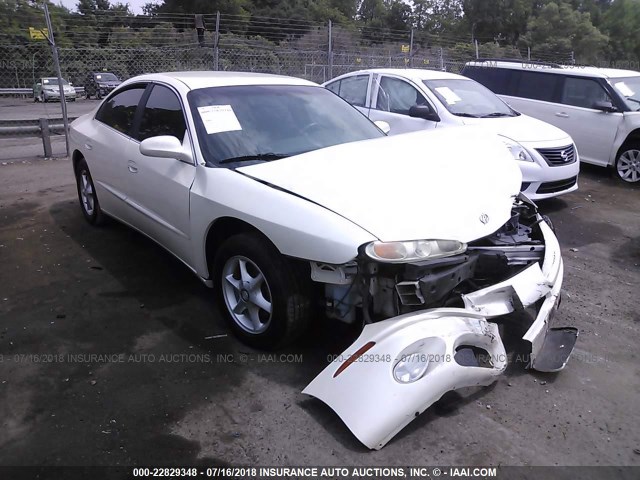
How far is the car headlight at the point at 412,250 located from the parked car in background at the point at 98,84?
21.2 metres

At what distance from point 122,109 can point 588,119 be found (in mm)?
7110

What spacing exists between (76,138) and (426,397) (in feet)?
14.8

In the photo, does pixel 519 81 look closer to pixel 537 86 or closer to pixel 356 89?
pixel 537 86

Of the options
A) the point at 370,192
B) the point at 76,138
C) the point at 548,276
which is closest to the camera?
the point at 370,192

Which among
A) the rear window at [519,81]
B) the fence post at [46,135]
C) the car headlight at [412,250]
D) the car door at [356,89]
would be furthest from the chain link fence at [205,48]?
the car headlight at [412,250]

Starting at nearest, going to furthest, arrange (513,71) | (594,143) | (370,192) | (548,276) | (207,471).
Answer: (207,471) → (370,192) → (548,276) → (594,143) → (513,71)

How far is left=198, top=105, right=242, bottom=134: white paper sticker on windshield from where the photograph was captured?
3.46 metres

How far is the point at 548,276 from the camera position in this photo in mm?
3041

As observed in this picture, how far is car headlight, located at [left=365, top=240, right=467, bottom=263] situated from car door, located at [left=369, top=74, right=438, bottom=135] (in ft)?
14.2

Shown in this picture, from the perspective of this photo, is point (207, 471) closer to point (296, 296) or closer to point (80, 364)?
point (296, 296)

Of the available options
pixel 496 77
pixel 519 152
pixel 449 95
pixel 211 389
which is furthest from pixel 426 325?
pixel 496 77

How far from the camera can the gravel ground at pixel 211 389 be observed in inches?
94.5

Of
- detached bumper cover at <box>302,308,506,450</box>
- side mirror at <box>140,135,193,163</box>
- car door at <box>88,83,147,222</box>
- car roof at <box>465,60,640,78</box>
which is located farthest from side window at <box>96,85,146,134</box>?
car roof at <box>465,60,640,78</box>

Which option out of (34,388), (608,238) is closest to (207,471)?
(34,388)
